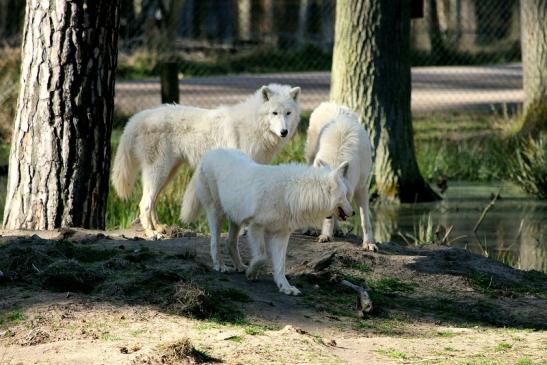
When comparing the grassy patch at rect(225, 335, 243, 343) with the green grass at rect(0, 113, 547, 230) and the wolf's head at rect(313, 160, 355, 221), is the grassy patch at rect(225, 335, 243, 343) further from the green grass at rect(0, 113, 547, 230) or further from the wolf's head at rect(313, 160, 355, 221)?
the green grass at rect(0, 113, 547, 230)

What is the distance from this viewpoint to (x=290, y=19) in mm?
38125

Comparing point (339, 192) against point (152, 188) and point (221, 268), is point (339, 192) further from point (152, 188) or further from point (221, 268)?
point (152, 188)

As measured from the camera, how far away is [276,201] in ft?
23.9

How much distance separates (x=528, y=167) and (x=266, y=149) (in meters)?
5.66

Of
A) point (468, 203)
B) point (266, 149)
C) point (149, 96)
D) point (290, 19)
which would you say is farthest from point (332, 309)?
point (290, 19)

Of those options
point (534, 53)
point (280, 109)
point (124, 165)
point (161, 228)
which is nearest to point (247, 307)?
point (161, 228)

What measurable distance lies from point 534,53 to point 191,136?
28.9 ft

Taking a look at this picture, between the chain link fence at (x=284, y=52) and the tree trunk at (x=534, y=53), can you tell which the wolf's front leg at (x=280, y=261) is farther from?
the tree trunk at (x=534, y=53)

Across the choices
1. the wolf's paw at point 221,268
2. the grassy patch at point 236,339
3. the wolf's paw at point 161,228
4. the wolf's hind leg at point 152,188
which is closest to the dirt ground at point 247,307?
the grassy patch at point 236,339

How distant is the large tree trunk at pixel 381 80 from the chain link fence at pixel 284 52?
3656 mm

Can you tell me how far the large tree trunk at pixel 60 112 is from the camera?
30.0ft

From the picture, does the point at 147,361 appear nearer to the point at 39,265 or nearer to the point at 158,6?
the point at 39,265

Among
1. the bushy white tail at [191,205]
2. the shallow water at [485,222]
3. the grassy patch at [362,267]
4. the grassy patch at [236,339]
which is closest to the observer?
the grassy patch at [236,339]

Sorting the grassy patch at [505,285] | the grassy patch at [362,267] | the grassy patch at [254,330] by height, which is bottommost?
the grassy patch at [505,285]
